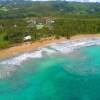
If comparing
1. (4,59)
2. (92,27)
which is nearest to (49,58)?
(4,59)

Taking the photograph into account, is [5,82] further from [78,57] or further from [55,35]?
[55,35]

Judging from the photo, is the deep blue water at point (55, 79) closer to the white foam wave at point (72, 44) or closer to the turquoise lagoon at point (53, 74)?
the turquoise lagoon at point (53, 74)

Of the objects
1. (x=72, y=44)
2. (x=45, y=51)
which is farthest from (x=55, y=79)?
(x=72, y=44)

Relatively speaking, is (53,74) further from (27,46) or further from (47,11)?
(47,11)

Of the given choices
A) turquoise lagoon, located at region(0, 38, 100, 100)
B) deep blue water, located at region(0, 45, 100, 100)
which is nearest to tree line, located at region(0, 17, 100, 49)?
turquoise lagoon, located at region(0, 38, 100, 100)

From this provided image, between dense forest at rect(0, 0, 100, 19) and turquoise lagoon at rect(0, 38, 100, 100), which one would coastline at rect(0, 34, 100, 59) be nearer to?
turquoise lagoon at rect(0, 38, 100, 100)

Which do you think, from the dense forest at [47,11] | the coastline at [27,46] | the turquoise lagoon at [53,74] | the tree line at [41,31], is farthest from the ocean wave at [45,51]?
the dense forest at [47,11]
